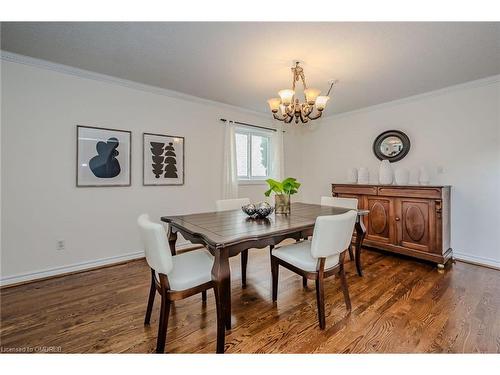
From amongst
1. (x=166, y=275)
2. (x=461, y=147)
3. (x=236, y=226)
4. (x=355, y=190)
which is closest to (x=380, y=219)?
(x=355, y=190)

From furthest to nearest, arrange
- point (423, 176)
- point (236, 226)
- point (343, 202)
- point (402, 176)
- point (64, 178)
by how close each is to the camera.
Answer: point (402, 176) → point (423, 176) → point (343, 202) → point (64, 178) → point (236, 226)

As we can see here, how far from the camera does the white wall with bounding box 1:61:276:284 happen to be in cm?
234

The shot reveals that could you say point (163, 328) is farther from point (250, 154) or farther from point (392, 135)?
point (392, 135)

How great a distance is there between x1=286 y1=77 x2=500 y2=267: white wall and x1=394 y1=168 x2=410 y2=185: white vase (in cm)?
25

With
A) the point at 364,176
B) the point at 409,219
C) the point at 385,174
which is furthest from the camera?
the point at 364,176

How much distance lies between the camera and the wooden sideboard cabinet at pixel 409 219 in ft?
9.23

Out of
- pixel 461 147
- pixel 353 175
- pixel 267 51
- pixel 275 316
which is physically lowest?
pixel 275 316

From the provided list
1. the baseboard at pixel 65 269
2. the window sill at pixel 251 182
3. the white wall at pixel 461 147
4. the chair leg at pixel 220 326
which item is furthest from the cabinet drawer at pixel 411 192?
the baseboard at pixel 65 269

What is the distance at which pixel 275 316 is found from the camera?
1.84 meters

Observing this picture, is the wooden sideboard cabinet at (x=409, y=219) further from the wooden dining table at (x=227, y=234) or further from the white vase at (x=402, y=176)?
the wooden dining table at (x=227, y=234)

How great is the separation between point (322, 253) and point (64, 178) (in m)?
2.86

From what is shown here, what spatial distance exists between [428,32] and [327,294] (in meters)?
2.44

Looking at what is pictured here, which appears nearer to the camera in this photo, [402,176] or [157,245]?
[157,245]

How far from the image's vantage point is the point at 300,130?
16.3ft
